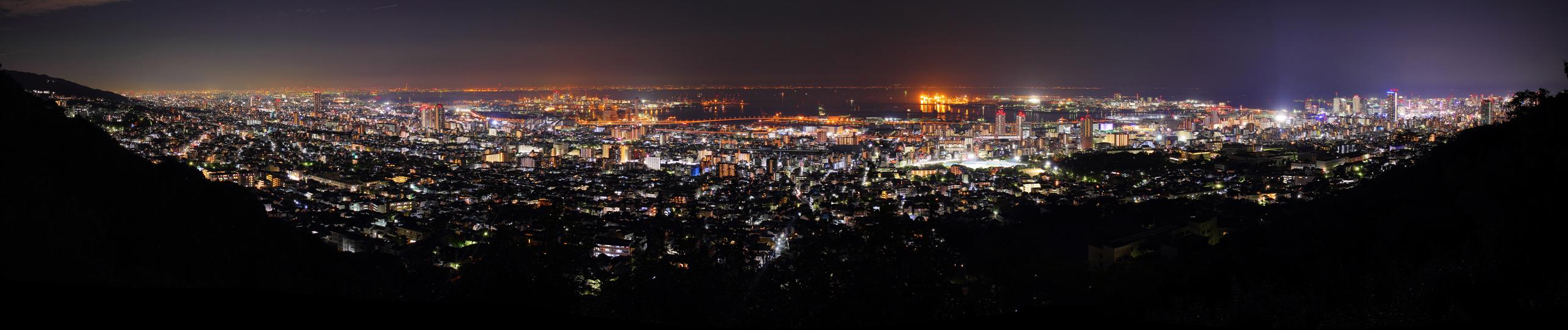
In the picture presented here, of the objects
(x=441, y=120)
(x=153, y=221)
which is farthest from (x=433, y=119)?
(x=153, y=221)

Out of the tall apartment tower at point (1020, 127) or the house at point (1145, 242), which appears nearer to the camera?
the house at point (1145, 242)

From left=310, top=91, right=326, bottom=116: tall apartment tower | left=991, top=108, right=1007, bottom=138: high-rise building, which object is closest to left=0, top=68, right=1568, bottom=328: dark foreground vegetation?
left=310, top=91, right=326, bottom=116: tall apartment tower

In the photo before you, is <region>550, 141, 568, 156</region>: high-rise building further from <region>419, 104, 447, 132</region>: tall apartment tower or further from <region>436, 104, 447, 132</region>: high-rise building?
<region>436, 104, 447, 132</region>: high-rise building

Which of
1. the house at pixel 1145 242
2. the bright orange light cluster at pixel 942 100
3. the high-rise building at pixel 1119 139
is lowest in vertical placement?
the house at pixel 1145 242

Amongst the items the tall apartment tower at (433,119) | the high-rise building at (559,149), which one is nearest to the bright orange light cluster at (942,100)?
the tall apartment tower at (433,119)

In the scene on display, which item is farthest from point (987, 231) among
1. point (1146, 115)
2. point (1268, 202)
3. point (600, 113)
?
point (600, 113)

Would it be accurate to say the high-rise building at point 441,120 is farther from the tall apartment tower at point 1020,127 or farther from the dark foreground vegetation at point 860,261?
the dark foreground vegetation at point 860,261
